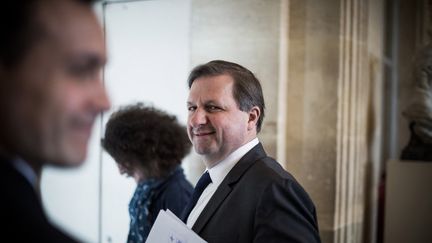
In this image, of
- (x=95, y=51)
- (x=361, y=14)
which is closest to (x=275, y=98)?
(x=361, y=14)

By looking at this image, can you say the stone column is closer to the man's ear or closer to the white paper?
the man's ear

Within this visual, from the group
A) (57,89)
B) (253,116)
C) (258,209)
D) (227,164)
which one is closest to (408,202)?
(253,116)

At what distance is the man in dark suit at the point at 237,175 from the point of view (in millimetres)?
1419

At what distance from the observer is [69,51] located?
1.63 feet

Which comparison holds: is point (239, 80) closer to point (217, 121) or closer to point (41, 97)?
point (217, 121)

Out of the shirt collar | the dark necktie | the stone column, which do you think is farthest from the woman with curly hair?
the stone column

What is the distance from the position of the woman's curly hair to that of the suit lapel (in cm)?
78

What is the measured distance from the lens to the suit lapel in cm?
158

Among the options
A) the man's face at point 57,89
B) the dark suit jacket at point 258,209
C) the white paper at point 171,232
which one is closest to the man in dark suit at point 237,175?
the dark suit jacket at point 258,209

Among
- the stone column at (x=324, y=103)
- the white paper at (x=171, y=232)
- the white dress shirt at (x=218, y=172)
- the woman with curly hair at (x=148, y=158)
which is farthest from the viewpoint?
the stone column at (x=324, y=103)

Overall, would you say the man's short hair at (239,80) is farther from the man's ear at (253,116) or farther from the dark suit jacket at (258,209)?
the dark suit jacket at (258,209)

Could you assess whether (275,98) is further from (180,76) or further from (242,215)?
(242,215)

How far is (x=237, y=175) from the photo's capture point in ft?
5.34

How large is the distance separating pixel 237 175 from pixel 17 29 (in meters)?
1.23
